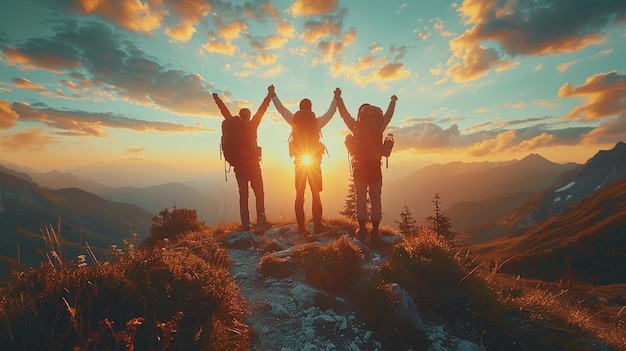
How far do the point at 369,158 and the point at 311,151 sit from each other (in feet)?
7.15

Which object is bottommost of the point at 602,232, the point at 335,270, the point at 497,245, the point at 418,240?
the point at 497,245

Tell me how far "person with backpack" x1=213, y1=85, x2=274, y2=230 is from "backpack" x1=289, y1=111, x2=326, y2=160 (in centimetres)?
169

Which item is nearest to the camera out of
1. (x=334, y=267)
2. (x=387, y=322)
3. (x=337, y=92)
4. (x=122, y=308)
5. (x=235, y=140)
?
(x=122, y=308)

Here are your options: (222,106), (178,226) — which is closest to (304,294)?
(222,106)

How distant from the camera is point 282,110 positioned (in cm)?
1148

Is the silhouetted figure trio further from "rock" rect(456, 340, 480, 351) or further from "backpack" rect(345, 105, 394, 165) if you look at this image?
"rock" rect(456, 340, 480, 351)

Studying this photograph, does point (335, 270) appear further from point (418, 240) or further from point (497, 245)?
point (497, 245)

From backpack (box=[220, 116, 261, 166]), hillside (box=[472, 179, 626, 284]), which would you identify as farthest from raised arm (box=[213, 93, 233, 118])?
hillside (box=[472, 179, 626, 284])

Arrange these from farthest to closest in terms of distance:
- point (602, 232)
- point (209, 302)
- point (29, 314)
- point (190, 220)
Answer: point (602, 232), point (190, 220), point (209, 302), point (29, 314)

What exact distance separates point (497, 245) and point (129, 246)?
6679 inches

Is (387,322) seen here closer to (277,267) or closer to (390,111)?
(277,267)

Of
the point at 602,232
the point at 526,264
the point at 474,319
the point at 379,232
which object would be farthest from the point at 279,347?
the point at 602,232

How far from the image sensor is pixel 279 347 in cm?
496

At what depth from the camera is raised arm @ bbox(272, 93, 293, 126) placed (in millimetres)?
11320
